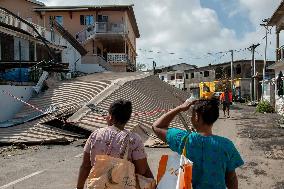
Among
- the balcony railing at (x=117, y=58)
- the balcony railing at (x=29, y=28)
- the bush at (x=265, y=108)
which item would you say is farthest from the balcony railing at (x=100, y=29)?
the bush at (x=265, y=108)

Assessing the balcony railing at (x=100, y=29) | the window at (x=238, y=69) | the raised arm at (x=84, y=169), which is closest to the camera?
the raised arm at (x=84, y=169)

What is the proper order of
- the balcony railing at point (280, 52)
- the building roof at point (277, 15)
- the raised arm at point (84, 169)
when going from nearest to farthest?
the raised arm at point (84, 169) < the building roof at point (277, 15) < the balcony railing at point (280, 52)

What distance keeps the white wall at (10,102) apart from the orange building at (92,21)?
27360 mm

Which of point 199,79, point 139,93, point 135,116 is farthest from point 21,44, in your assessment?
point 199,79

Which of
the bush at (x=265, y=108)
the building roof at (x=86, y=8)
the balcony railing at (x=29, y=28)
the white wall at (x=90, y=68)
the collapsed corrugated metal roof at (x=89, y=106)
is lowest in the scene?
the bush at (x=265, y=108)

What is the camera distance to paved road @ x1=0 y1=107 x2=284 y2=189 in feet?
25.9

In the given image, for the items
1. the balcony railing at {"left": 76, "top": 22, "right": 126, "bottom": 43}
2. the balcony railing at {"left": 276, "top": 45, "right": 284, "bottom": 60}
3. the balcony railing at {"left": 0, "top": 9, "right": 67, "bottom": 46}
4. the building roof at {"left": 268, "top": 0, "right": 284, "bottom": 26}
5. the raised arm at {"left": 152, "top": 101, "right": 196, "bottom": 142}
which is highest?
the balcony railing at {"left": 76, "top": 22, "right": 126, "bottom": 43}

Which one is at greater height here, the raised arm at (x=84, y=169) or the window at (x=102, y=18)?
the window at (x=102, y=18)

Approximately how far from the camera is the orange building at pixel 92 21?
46281 millimetres

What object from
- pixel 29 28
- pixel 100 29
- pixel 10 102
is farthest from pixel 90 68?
pixel 10 102

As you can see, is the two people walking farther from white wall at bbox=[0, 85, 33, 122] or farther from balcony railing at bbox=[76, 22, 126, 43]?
balcony railing at bbox=[76, 22, 126, 43]

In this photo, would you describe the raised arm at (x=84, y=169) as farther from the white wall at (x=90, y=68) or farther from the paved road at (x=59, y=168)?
the white wall at (x=90, y=68)

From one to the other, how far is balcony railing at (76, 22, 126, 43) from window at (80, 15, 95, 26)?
1.53 m

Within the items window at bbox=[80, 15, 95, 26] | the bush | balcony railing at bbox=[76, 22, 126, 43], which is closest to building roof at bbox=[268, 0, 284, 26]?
the bush
